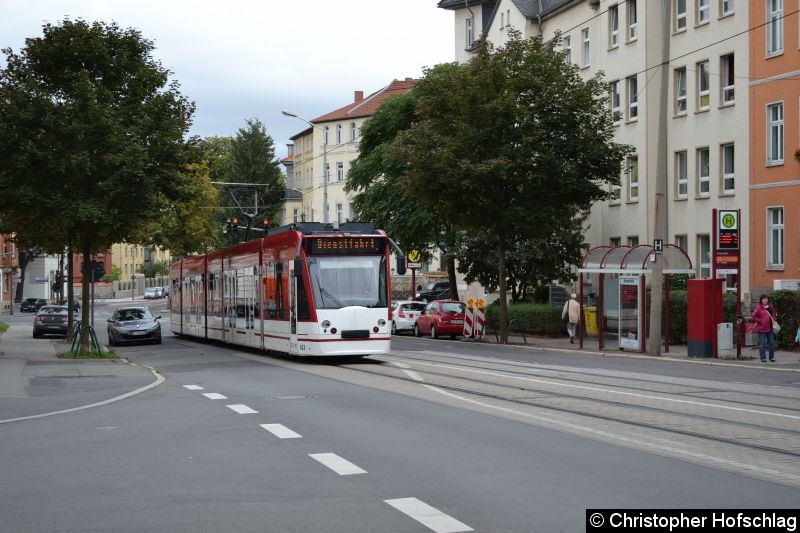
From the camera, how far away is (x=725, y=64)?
1735 inches

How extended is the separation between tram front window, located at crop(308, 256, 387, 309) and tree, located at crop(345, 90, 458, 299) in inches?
924

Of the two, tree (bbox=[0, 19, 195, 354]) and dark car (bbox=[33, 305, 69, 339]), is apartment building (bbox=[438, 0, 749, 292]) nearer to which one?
tree (bbox=[0, 19, 195, 354])

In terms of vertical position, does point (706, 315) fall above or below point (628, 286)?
below

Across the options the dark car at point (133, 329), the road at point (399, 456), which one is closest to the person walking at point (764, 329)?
the road at point (399, 456)

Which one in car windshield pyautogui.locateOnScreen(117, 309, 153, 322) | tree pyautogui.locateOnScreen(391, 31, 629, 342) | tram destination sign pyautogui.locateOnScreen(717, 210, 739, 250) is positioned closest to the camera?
tram destination sign pyautogui.locateOnScreen(717, 210, 739, 250)

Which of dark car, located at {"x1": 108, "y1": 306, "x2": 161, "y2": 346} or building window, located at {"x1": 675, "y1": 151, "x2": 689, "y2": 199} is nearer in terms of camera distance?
dark car, located at {"x1": 108, "y1": 306, "x2": 161, "y2": 346}

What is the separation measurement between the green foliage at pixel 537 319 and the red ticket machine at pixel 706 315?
46.8 ft

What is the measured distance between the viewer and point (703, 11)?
4544 centimetres

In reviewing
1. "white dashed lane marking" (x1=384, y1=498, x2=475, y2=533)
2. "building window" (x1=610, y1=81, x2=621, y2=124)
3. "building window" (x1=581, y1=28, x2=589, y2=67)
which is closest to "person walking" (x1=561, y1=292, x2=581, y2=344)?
"building window" (x1=610, y1=81, x2=621, y2=124)

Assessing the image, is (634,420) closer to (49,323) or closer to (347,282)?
(347,282)

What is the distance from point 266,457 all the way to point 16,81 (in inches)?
840

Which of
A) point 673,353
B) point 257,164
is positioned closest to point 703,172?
point 673,353

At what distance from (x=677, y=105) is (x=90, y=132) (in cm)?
2616

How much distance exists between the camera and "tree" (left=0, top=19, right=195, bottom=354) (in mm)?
28781
